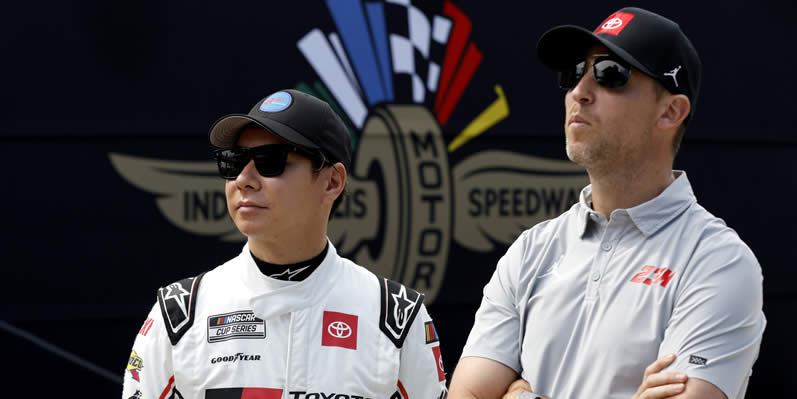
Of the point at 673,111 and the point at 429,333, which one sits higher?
the point at 673,111

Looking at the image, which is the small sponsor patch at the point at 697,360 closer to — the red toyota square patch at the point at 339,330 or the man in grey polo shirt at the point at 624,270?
the man in grey polo shirt at the point at 624,270

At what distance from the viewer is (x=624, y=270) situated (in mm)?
1713

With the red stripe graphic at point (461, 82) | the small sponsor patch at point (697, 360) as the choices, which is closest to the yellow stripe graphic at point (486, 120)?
the red stripe graphic at point (461, 82)

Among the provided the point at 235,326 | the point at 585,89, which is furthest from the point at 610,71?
the point at 235,326

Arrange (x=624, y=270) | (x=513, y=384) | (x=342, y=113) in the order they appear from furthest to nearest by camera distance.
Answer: (x=342, y=113), (x=513, y=384), (x=624, y=270)

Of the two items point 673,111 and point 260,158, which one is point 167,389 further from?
point 673,111

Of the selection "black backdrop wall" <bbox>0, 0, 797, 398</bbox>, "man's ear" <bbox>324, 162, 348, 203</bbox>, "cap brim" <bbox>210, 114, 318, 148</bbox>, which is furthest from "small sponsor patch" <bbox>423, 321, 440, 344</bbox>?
"black backdrop wall" <bbox>0, 0, 797, 398</bbox>

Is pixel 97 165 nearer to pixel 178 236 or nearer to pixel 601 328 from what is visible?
pixel 178 236

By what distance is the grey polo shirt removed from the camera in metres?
1.59

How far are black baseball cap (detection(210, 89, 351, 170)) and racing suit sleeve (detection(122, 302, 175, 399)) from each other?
0.43 meters

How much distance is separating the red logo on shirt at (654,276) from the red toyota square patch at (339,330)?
1.98 ft

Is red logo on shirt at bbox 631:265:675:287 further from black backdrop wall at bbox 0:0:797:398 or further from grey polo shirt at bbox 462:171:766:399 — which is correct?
black backdrop wall at bbox 0:0:797:398

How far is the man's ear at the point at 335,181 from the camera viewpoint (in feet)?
6.54

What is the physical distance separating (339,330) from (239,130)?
49cm
